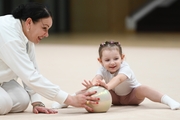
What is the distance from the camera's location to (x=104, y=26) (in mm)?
17812

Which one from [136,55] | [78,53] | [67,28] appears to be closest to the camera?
[136,55]

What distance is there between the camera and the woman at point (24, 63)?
3730 millimetres

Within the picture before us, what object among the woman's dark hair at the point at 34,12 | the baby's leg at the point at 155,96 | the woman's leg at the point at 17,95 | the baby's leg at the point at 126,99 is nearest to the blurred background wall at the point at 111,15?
the baby's leg at the point at 126,99

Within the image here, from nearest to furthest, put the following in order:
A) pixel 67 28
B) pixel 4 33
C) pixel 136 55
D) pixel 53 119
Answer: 1. pixel 53 119
2. pixel 4 33
3. pixel 136 55
4. pixel 67 28

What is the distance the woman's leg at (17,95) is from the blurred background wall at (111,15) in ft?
39.5

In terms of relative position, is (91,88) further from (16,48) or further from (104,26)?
(104,26)

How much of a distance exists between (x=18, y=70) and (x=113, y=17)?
44.6 feet

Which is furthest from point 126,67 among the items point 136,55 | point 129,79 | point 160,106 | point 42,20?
point 136,55

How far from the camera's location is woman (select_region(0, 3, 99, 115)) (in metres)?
3.73

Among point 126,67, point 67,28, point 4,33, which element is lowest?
point 67,28

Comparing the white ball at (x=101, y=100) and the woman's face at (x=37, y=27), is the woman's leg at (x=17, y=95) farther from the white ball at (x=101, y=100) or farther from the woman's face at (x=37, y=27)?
the white ball at (x=101, y=100)

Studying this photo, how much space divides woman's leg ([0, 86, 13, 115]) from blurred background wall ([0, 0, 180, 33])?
12.3 metres

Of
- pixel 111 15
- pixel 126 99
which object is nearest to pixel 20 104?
pixel 126 99

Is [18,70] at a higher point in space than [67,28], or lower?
higher
